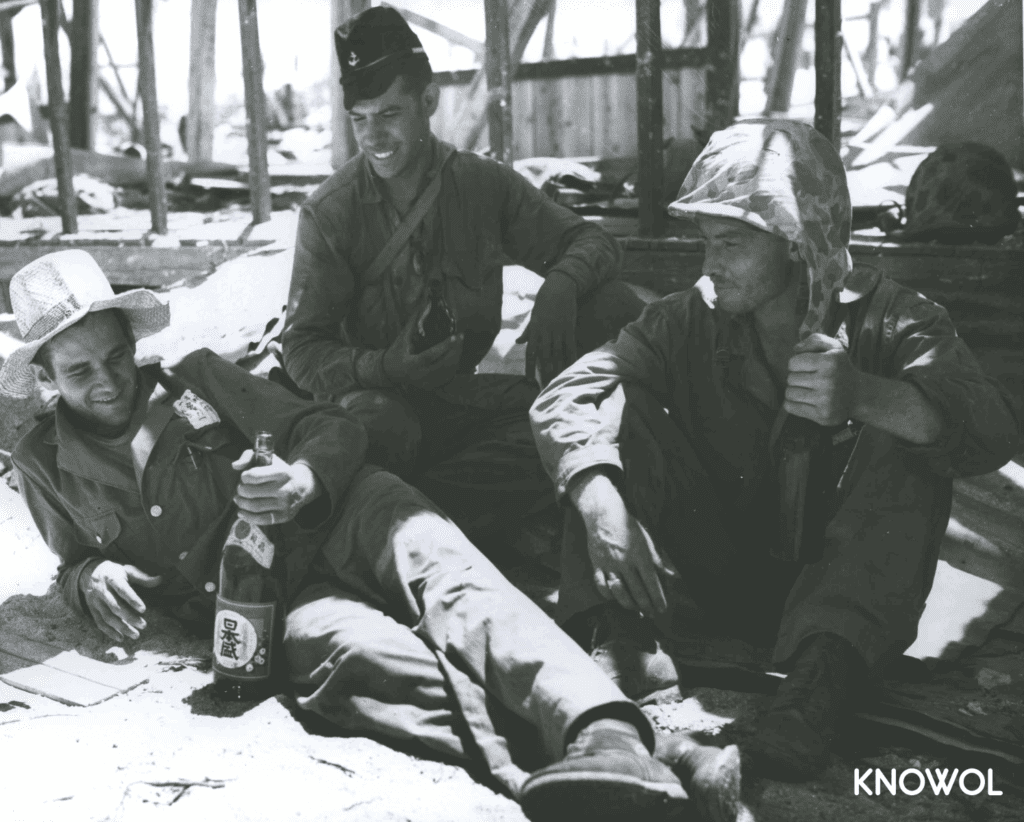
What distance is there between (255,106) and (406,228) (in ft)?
7.24

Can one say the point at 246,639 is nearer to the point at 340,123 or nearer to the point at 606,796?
the point at 606,796

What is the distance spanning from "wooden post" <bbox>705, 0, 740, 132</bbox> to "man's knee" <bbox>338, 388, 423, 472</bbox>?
5.13 metres

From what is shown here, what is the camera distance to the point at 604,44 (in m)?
9.30

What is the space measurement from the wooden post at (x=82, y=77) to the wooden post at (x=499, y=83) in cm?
683

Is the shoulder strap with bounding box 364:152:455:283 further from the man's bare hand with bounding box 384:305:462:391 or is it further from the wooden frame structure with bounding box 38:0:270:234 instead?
the wooden frame structure with bounding box 38:0:270:234

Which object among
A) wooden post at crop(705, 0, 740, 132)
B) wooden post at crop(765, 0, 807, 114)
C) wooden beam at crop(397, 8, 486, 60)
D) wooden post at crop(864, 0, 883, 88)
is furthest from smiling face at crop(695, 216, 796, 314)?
wooden post at crop(864, 0, 883, 88)

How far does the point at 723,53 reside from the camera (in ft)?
28.1

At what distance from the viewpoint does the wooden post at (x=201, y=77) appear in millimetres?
12102

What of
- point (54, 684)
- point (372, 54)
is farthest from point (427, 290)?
point (54, 684)

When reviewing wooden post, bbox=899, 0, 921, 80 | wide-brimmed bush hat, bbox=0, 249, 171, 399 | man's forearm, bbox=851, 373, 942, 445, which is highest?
wooden post, bbox=899, 0, 921, 80

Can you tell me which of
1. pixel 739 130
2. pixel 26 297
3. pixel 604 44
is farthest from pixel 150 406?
pixel 604 44

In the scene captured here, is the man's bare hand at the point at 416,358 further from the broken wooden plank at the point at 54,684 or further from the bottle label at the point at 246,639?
the broken wooden plank at the point at 54,684

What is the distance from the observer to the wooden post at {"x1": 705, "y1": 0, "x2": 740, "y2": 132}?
335 inches

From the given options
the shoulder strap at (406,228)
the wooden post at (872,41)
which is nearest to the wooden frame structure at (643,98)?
the shoulder strap at (406,228)
